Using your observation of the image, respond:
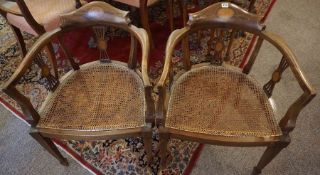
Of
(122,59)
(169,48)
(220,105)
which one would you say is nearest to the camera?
(169,48)

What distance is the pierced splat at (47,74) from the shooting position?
1163 mm

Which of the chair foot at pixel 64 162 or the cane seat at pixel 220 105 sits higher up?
the cane seat at pixel 220 105

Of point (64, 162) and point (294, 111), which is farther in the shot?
point (64, 162)

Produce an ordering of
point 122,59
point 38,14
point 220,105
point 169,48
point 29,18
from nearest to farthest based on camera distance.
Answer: point 169,48 → point 220,105 → point 29,18 → point 38,14 → point 122,59

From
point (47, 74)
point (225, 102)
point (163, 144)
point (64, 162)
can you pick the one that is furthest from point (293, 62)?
point (64, 162)

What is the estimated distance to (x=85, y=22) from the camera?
1153 millimetres

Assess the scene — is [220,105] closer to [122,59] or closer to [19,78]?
[19,78]

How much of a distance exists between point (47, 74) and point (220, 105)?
0.79 meters

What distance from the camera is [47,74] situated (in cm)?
120

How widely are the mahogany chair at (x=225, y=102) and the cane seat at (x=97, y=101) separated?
164mm

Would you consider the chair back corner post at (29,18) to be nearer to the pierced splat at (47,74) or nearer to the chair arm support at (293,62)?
the pierced splat at (47,74)

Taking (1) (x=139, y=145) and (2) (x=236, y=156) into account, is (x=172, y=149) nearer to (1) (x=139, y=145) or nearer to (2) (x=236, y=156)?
(1) (x=139, y=145)

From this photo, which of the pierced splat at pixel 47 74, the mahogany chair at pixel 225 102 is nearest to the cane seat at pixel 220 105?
the mahogany chair at pixel 225 102

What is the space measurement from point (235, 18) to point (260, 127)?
47 cm
